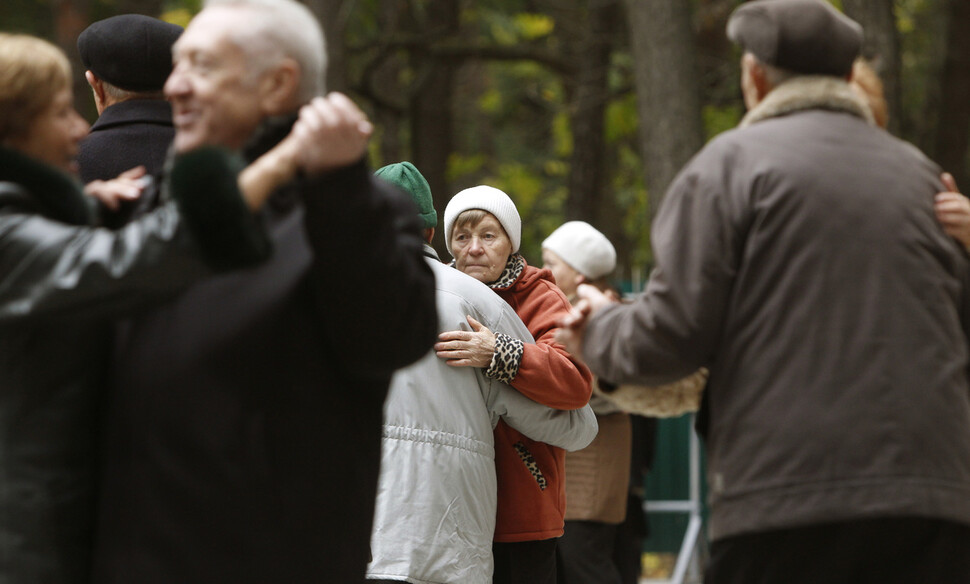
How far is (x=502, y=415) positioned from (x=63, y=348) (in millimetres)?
2148

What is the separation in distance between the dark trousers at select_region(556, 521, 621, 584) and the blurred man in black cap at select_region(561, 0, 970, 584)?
11.2 ft

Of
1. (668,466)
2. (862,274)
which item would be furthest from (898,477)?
(668,466)

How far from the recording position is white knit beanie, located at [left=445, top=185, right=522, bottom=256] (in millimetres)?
4867

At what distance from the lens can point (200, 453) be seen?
7.30 feet

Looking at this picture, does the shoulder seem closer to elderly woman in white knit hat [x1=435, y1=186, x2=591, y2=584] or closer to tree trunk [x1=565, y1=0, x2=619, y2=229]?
elderly woman in white knit hat [x1=435, y1=186, x2=591, y2=584]

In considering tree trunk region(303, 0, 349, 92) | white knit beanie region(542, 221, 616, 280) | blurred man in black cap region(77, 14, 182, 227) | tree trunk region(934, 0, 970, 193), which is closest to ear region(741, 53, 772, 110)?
blurred man in black cap region(77, 14, 182, 227)

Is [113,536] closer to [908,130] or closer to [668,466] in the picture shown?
[668,466]

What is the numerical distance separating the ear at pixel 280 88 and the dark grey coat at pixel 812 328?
892mm

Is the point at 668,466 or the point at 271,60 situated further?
the point at 668,466

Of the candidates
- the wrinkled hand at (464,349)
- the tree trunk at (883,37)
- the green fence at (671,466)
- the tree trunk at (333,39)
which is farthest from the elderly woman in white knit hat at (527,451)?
the green fence at (671,466)

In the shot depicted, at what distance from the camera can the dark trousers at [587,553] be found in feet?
20.2

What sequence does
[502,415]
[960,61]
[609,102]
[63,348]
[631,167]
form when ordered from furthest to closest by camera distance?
[631,167] → [609,102] → [960,61] → [502,415] → [63,348]

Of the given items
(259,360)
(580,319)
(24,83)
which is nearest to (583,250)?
(580,319)

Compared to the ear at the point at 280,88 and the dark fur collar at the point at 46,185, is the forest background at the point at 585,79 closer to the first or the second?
the ear at the point at 280,88
